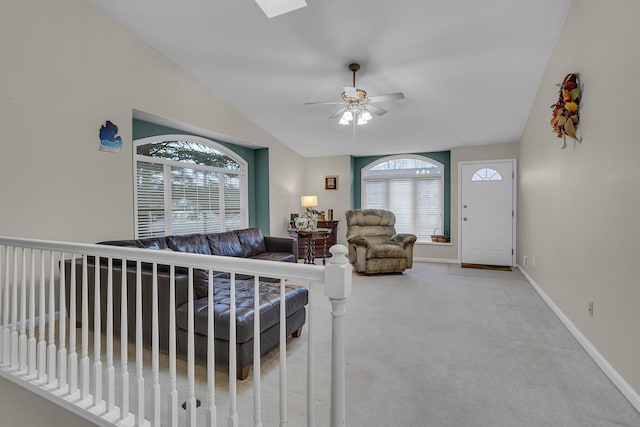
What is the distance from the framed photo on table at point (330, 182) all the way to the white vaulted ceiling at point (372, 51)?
6.65 ft

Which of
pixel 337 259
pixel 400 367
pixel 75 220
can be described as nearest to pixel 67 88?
pixel 75 220

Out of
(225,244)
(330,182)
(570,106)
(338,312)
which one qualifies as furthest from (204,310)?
(330,182)

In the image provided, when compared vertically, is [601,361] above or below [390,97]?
below

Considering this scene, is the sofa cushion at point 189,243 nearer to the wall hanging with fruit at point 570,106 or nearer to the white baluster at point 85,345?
the white baluster at point 85,345

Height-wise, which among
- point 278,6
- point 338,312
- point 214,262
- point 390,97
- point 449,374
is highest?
point 278,6

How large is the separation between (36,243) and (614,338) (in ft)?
12.1

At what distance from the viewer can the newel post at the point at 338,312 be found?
1.03 metres

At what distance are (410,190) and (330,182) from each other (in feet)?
5.76

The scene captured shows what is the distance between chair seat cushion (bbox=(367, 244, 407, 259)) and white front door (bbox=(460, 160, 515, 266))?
1695 mm

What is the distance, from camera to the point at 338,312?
1063mm

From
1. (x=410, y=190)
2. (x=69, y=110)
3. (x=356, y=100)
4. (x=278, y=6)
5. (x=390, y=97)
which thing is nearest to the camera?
(x=278, y=6)

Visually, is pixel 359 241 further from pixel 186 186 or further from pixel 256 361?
pixel 256 361

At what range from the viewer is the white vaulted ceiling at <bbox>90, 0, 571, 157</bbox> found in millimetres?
2842

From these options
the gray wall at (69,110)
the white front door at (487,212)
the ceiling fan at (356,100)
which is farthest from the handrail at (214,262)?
the white front door at (487,212)
